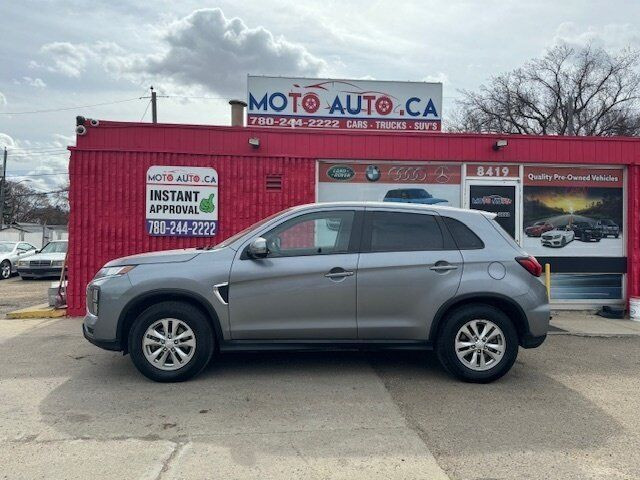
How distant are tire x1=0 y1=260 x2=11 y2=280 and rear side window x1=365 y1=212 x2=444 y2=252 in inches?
667

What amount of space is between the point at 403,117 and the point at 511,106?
3231 centimetres

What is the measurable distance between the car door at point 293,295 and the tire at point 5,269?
1624cm

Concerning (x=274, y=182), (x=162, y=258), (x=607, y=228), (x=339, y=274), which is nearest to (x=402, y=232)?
(x=339, y=274)

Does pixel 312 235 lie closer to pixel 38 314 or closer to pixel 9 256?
pixel 38 314

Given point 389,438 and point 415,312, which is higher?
point 415,312

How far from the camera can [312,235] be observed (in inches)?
217

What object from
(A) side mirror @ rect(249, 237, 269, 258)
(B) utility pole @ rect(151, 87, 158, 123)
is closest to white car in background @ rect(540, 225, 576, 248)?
(A) side mirror @ rect(249, 237, 269, 258)

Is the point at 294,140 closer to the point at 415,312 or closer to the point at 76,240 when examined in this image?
the point at 76,240

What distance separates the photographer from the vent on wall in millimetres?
9492

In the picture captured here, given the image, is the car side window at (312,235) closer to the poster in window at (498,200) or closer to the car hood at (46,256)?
the poster in window at (498,200)

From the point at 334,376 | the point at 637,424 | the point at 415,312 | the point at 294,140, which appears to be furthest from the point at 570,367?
the point at 294,140

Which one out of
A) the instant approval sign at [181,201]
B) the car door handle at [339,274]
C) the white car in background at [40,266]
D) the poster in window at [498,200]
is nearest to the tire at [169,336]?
the car door handle at [339,274]

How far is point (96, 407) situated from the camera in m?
4.66

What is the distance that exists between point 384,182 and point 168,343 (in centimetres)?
559
